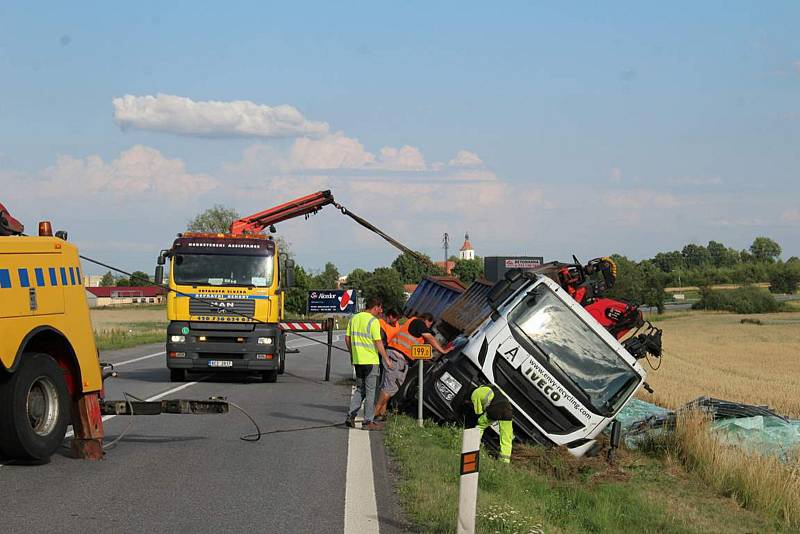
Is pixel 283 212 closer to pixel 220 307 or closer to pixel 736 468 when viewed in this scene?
pixel 220 307

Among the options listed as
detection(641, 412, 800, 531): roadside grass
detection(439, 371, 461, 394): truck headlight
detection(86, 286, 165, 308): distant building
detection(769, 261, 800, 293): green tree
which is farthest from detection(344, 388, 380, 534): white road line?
detection(86, 286, 165, 308): distant building

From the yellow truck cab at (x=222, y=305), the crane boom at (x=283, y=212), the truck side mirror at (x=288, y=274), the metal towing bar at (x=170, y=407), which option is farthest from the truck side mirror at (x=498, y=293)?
the crane boom at (x=283, y=212)

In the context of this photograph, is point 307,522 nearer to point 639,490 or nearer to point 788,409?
point 639,490

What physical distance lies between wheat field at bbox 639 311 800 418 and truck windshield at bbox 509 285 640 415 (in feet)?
20.1

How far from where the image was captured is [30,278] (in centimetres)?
878

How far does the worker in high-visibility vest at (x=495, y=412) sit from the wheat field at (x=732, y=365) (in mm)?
7684

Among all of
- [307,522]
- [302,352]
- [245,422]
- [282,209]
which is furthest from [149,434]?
[302,352]

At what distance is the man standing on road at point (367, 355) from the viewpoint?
12766mm

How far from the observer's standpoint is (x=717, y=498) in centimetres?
1066

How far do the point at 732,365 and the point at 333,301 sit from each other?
638 inches

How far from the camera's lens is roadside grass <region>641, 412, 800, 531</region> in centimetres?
995

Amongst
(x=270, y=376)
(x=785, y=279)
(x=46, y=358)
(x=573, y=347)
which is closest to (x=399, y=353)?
(x=573, y=347)

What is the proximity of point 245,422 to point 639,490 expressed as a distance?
528 centimetres

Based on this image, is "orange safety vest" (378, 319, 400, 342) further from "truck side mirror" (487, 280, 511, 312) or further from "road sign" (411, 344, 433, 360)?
"truck side mirror" (487, 280, 511, 312)
